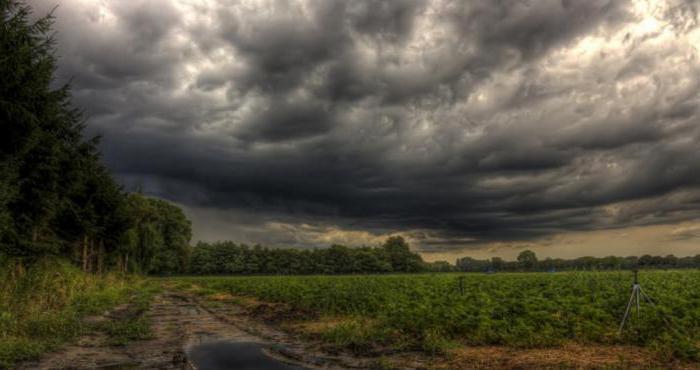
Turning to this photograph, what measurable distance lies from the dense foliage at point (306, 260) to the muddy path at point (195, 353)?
13078 cm

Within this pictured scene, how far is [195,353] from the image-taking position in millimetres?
11477

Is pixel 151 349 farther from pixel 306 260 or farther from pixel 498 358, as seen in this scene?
pixel 306 260

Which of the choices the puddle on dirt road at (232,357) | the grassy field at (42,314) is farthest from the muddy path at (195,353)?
the grassy field at (42,314)

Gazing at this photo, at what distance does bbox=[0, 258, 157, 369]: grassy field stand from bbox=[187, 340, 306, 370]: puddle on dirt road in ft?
8.55

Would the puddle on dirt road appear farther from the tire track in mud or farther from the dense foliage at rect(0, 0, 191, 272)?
the dense foliage at rect(0, 0, 191, 272)

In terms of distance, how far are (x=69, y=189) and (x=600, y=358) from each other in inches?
1016

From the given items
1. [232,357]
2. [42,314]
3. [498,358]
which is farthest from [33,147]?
[498,358]

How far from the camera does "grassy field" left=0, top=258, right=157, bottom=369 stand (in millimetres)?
11227

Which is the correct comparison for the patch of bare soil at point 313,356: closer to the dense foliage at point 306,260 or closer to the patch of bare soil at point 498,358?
the patch of bare soil at point 498,358

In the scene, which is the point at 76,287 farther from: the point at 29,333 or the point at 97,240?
the point at 97,240

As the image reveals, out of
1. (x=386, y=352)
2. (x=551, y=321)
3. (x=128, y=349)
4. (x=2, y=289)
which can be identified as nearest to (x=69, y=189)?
(x=2, y=289)

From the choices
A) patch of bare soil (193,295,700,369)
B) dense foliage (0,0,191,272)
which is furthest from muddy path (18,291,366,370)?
dense foliage (0,0,191,272)

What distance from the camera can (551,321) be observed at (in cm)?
1348

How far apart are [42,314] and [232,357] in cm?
808
